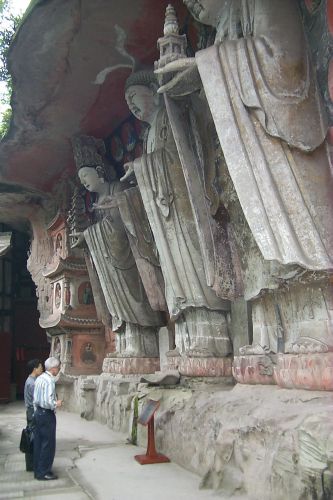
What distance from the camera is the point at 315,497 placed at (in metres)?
2.38

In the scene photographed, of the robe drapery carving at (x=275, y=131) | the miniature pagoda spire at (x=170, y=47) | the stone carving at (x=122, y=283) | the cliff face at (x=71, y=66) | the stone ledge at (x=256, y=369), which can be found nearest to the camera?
the robe drapery carving at (x=275, y=131)

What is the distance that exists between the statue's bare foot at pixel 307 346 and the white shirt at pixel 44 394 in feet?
6.41

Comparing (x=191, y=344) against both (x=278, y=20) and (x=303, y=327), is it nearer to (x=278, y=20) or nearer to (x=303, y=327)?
(x=303, y=327)

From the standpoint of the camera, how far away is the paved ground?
3355mm

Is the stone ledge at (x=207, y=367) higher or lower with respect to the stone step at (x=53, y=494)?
higher

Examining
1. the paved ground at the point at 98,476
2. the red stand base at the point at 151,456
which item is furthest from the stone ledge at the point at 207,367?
Answer: the paved ground at the point at 98,476

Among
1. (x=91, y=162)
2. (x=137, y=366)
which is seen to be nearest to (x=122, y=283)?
→ (x=137, y=366)

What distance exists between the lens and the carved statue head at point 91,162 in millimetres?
6916

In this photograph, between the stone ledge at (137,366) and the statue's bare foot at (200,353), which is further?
the stone ledge at (137,366)

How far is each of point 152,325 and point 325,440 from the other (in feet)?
13.5

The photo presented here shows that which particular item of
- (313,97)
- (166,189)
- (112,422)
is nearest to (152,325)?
(112,422)

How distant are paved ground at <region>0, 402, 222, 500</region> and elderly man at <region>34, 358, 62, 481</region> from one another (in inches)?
4.2

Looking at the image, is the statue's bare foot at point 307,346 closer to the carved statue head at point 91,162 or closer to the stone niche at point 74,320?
the carved statue head at point 91,162

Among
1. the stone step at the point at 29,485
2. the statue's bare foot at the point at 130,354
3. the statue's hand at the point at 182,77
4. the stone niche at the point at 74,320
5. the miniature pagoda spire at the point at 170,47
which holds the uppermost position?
the miniature pagoda spire at the point at 170,47
